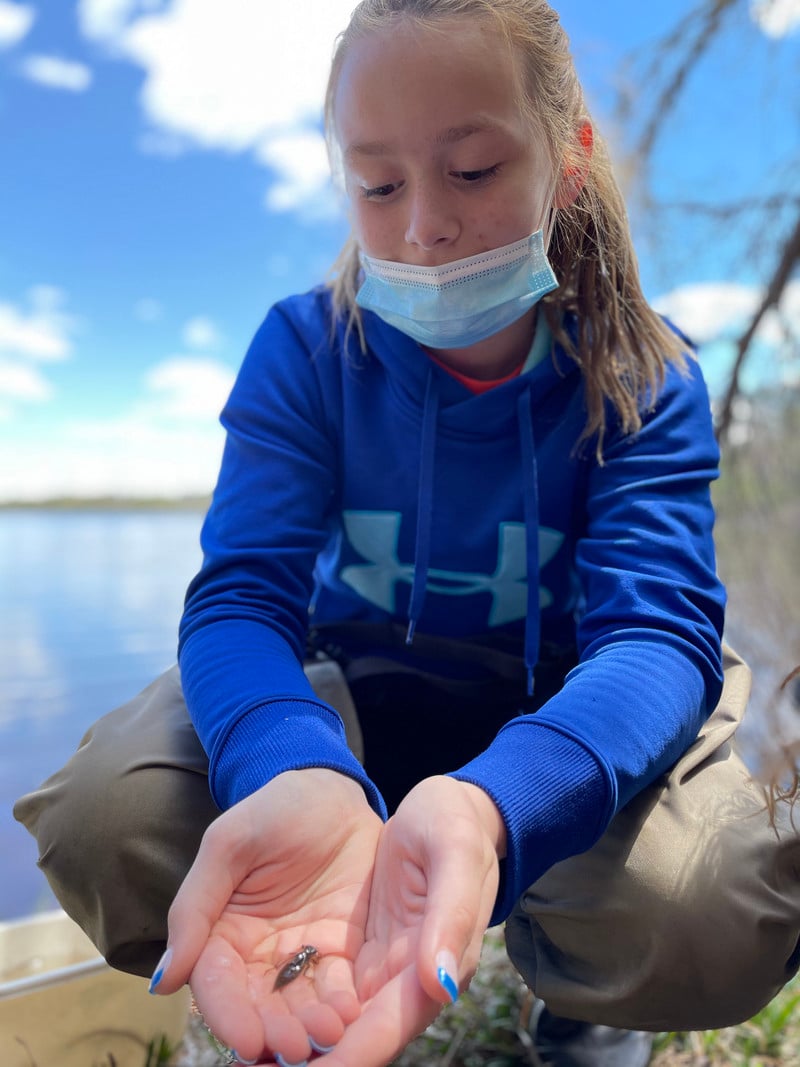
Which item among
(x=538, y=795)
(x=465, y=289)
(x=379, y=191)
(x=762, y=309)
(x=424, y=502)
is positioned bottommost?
(x=538, y=795)

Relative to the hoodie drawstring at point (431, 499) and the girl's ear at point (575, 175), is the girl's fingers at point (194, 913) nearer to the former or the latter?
the hoodie drawstring at point (431, 499)

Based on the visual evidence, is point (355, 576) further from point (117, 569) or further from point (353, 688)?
point (117, 569)

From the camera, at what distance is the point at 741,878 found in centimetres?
103

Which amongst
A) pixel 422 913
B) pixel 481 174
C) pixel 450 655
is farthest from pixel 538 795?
pixel 481 174

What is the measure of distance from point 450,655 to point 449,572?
0.43 feet

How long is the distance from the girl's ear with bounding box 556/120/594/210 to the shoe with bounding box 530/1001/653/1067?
1181 mm

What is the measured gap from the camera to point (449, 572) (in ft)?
4.52

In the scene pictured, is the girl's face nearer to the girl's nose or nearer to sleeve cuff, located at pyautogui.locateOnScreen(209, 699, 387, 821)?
the girl's nose

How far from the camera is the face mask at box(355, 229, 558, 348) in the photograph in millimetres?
1180

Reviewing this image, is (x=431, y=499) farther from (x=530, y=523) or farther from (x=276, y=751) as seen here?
(x=276, y=751)

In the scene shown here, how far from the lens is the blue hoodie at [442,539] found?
3.37ft

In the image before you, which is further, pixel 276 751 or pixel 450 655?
pixel 450 655

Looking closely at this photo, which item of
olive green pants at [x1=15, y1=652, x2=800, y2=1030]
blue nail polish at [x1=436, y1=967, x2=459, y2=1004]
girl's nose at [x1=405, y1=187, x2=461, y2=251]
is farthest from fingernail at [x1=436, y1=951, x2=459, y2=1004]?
girl's nose at [x1=405, y1=187, x2=461, y2=251]

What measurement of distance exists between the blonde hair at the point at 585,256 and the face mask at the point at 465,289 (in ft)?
0.36
